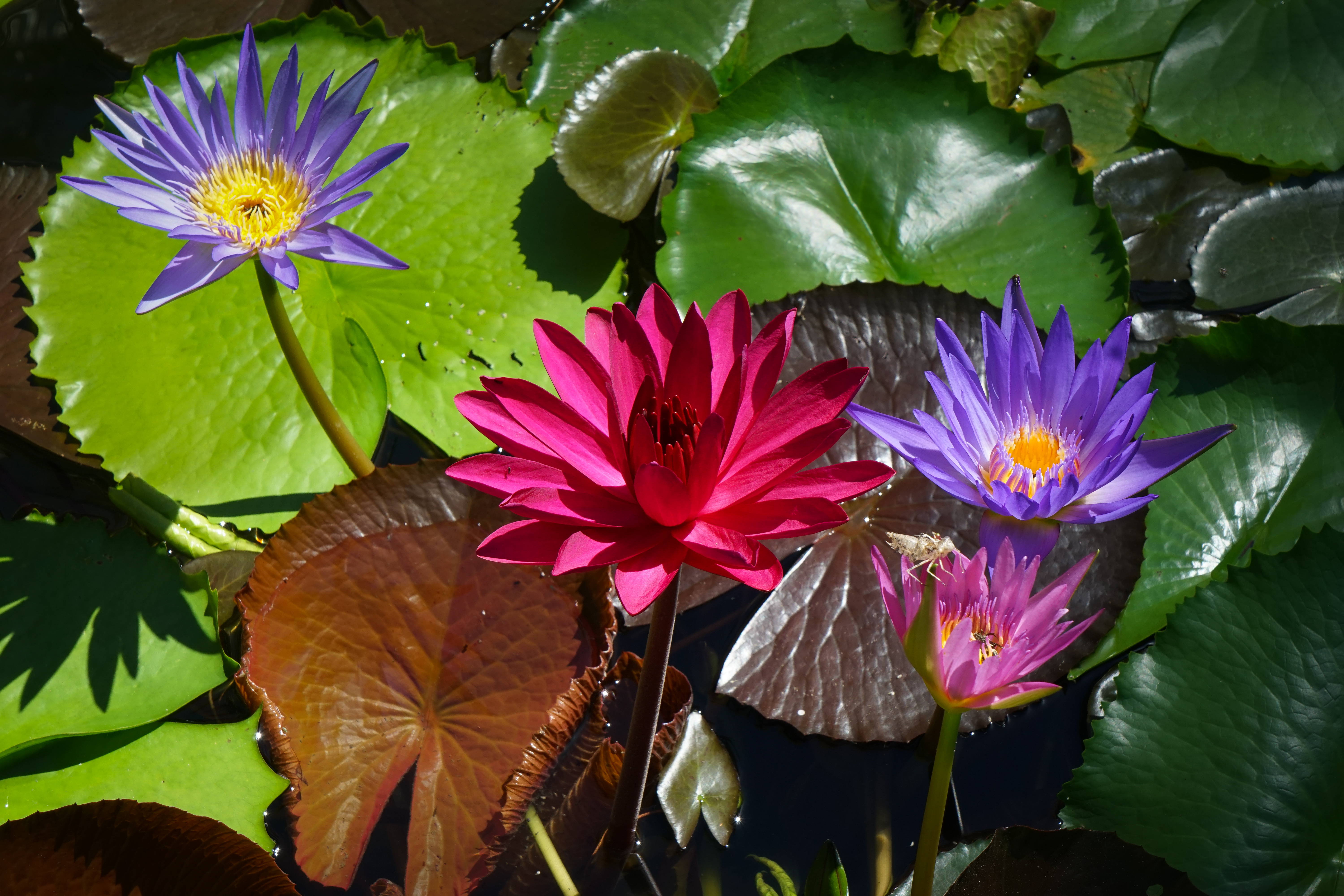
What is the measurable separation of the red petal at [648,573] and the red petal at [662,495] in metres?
0.03

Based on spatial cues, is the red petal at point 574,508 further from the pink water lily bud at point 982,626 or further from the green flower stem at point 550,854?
the green flower stem at point 550,854

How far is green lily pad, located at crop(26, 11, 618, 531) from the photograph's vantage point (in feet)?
6.53

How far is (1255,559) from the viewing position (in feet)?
4.86

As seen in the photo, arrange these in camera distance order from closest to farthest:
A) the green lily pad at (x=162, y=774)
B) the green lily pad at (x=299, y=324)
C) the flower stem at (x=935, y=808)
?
the flower stem at (x=935, y=808), the green lily pad at (x=162, y=774), the green lily pad at (x=299, y=324)

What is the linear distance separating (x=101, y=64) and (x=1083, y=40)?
9.58ft

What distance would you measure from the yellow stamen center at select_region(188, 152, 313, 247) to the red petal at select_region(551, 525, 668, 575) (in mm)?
980

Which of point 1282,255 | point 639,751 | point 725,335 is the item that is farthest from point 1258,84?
point 639,751

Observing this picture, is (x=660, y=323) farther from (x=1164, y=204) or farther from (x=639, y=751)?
(x=1164, y=204)

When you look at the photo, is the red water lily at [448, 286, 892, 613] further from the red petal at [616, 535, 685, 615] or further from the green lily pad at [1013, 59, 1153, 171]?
the green lily pad at [1013, 59, 1153, 171]

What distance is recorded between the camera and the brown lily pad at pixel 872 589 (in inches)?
66.0

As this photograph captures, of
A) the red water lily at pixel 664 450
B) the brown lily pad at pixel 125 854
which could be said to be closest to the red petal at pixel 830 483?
the red water lily at pixel 664 450

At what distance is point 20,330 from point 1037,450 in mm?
2237

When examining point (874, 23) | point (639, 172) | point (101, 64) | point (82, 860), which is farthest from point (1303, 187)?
point (101, 64)

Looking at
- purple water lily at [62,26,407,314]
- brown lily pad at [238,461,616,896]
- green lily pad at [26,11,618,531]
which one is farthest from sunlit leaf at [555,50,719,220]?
brown lily pad at [238,461,616,896]
